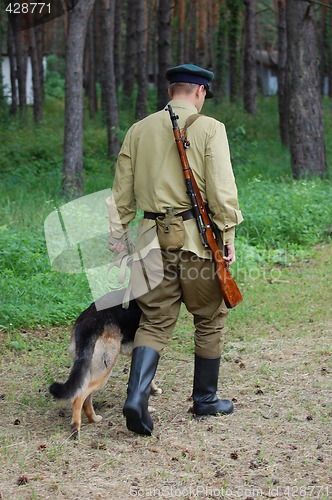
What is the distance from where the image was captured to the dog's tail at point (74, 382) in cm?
456

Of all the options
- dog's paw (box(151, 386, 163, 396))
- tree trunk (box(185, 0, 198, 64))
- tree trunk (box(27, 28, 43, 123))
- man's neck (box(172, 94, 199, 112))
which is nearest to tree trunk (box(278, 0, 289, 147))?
tree trunk (box(27, 28, 43, 123))

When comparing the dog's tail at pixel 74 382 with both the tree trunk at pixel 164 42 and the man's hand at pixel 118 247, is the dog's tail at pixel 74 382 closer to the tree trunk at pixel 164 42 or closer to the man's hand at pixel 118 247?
the man's hand at pixel 118 247

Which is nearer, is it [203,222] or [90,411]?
[203,222]

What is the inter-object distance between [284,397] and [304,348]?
1.26m

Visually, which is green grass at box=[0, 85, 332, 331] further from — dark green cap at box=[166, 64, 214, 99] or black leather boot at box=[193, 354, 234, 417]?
dark green cap at box=[166, 64, 214, 99]

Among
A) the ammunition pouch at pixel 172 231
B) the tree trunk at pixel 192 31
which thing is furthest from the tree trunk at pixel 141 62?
the tree trunk at pixel 192 31

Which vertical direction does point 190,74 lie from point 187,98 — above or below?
above

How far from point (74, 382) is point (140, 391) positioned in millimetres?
461

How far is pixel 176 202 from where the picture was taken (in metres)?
4.63

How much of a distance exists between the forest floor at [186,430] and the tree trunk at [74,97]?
20.7 ft

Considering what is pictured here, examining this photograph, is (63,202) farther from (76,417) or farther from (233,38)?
(233,38)

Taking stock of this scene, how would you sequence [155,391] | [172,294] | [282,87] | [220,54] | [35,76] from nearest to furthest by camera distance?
[172,294] → [155,391] → [282,87] → [35,76] → [220,54]

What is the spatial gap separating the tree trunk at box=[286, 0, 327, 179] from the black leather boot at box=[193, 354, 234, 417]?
33.2ft

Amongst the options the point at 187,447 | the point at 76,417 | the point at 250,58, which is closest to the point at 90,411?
the point at 76,417
